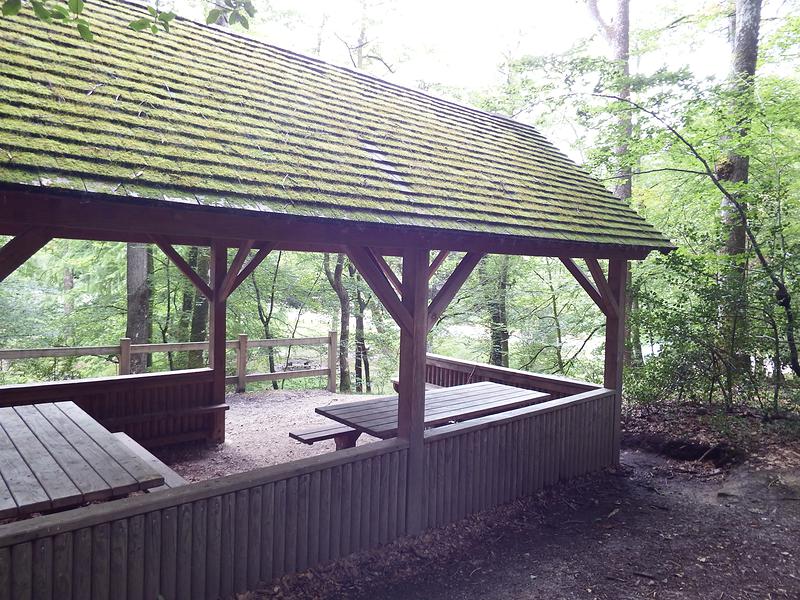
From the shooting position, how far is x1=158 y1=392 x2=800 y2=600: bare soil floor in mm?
3996

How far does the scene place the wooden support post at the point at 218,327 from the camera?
264 inches

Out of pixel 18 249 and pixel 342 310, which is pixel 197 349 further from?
pixel 18 249

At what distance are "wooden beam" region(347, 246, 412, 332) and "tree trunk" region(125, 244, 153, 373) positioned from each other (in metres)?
8.32

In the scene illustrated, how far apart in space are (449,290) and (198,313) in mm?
9390

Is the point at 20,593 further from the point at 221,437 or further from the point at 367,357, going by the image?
the point at 367,357

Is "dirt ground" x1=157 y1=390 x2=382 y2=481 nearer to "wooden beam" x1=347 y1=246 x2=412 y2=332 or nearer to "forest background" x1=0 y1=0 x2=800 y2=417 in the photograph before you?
"wooden beam" x1=347 y1=246 x2=412 y2=332

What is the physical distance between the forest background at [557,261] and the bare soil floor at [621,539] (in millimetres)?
1384

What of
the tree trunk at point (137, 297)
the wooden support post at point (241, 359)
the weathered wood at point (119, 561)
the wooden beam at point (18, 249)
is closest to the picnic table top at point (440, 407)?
the weathered wood at point (119, 561)

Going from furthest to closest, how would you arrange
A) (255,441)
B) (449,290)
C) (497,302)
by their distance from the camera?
(497,302), (255,441), (449,290)

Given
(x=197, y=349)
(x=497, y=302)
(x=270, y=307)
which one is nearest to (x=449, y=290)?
(x=197, y=349)

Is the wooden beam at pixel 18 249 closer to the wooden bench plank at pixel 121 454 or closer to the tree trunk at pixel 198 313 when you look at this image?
the wooden bench plank at pixel 121 454

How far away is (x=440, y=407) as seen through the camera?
583 cm

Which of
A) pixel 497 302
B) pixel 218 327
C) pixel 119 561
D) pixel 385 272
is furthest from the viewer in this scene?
pixel 497 302

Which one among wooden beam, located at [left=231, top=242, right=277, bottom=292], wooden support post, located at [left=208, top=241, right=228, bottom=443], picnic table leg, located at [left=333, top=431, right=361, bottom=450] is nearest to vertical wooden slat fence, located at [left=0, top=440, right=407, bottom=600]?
picnic table leg, located at [left=333, top=431, right=361, bottom=450]
